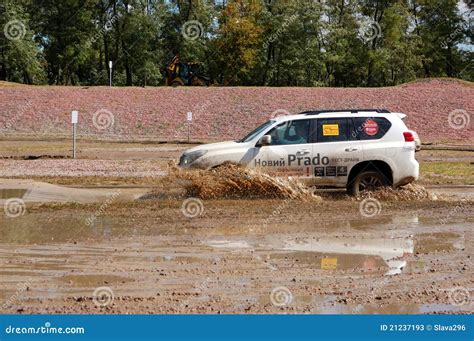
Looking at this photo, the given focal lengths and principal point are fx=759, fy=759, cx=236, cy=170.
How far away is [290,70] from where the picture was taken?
61.6 m

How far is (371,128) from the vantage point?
1492 cm

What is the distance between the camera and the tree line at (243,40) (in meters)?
60.2

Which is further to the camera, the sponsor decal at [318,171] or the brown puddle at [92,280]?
the sponsor decal at [318,171]

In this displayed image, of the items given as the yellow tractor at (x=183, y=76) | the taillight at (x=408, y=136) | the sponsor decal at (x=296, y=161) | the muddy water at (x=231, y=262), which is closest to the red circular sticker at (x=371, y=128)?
the taillight at (x=408, y=136)

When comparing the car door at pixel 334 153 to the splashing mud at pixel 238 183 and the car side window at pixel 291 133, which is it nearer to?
the car side window at pixel 291 133

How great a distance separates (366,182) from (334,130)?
1193 mm

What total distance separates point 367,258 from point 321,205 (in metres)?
4.60

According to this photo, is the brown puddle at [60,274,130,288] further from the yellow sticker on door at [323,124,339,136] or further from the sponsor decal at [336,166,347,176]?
the yellow sticker on door at [323,124,339,136]

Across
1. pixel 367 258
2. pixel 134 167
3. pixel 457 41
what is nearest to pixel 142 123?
pixel 134 167

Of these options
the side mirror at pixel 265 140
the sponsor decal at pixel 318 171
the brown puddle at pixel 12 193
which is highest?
the side mirror at pixel 265 140

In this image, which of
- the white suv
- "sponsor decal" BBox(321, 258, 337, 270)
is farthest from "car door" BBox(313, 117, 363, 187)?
"sponsor decal" BBox(321, 258, 337, 270)

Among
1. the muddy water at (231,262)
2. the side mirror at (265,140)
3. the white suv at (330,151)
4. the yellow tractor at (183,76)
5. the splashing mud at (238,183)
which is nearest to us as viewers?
the muddy water at (231,262)

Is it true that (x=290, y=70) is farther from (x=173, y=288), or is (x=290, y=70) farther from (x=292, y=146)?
(x=173, y=288)

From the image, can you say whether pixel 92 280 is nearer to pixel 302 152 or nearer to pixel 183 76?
pixel 302 152
